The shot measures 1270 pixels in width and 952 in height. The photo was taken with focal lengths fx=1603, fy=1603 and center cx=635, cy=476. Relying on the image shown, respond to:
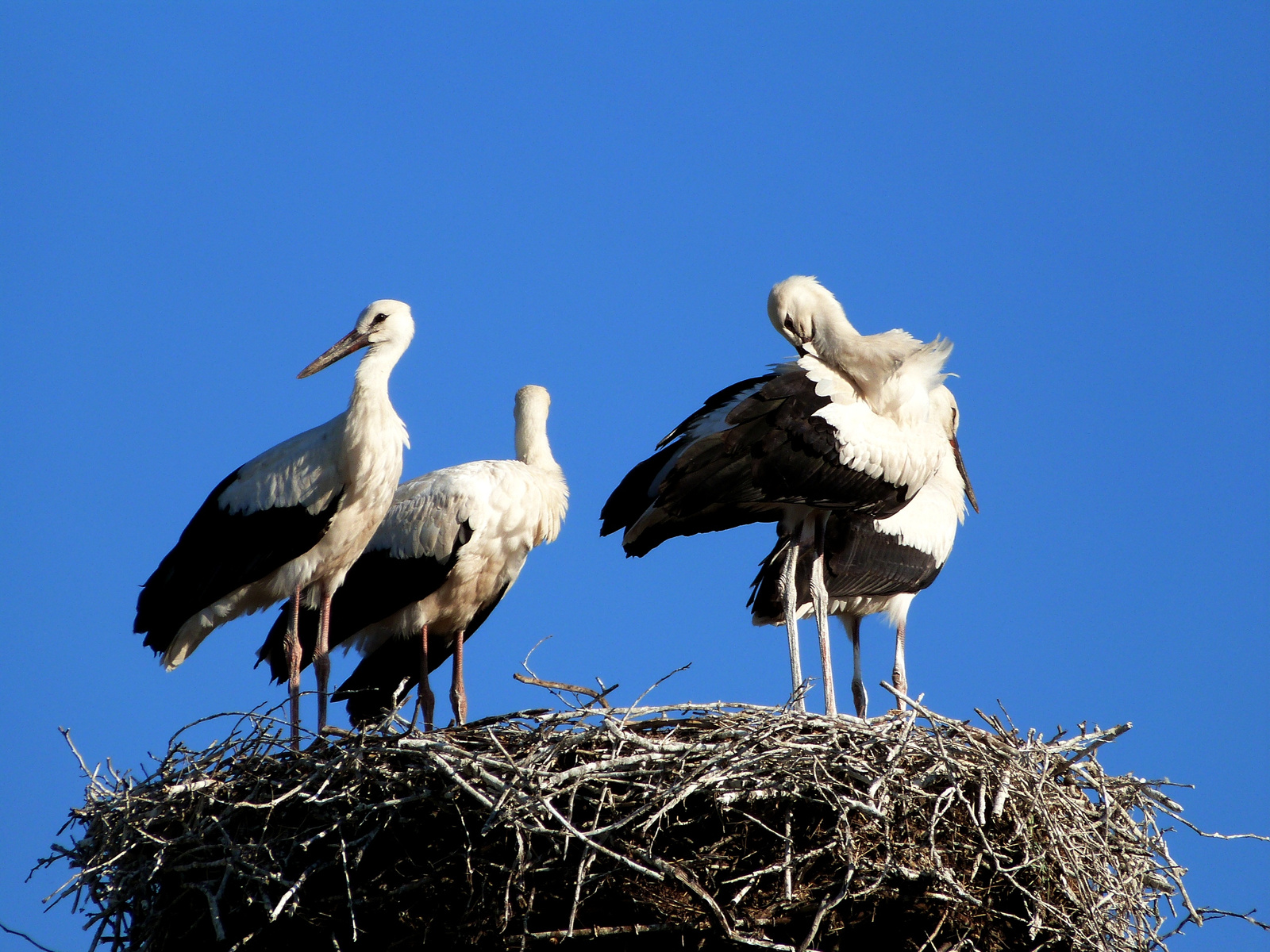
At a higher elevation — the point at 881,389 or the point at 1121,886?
the point at 881,389

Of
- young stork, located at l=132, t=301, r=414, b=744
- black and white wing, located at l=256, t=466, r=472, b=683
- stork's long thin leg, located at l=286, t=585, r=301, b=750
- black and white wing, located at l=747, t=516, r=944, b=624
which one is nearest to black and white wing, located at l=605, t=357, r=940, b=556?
black and white wing, located at l=747, t=516, r=944, b=624

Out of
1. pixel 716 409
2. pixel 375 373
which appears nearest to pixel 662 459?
pixel 716 409

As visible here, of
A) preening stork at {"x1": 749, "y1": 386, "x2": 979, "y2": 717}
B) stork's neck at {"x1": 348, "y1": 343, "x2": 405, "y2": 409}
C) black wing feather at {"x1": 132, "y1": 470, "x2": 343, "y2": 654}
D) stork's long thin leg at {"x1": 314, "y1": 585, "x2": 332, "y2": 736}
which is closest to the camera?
black wing feather at {"x1": 132, "y1": 470, "x2": 343, "y2": 654}

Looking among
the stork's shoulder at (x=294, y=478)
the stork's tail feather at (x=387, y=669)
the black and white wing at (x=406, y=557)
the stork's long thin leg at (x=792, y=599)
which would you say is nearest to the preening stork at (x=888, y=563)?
the stork's long thin leg at (x=792, y=599)

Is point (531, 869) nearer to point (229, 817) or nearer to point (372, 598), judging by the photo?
point (229, 817)

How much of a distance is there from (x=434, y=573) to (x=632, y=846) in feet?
12.4

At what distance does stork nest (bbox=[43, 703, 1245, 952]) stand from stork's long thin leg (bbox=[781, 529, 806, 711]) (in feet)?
5.03

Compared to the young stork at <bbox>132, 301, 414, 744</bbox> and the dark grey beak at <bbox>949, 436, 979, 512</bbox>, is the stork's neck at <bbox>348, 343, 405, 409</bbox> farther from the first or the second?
the dark grey beak at <bbox>949, 436, 979, 512</bbox>

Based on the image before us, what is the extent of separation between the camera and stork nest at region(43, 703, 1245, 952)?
5.32 metres

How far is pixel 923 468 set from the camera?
750cm

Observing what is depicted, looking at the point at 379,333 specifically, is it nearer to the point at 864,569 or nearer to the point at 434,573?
the point at 434,573

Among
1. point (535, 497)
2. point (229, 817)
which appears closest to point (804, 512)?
point (535, 497)

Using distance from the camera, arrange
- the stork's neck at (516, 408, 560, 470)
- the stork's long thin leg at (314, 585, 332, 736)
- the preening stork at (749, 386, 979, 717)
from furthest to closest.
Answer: the stork's neck at (516, 408, 560, 470) → the preening stork at (749, 386, 979, 717) → the stork's long thin leg at (314, 585, 332, 736)

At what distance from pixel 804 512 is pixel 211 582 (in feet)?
9.38
